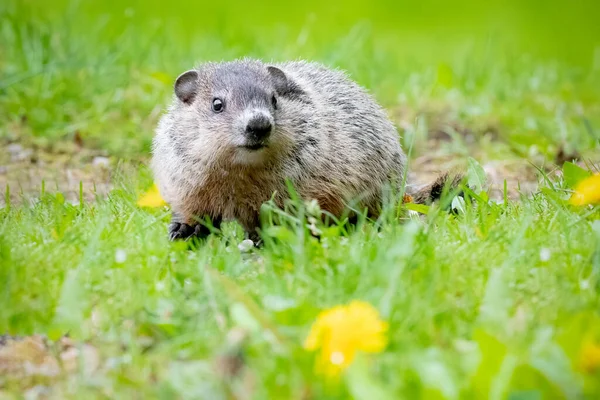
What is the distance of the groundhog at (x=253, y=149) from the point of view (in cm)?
436

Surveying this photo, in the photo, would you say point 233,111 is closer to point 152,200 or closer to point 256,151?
point 256,151

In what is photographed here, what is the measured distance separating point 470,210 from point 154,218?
1.63m

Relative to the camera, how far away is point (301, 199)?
4.44m

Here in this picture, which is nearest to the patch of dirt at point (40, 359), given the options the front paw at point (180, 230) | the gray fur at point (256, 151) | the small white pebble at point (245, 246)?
the small white pebble at point (245, 246)

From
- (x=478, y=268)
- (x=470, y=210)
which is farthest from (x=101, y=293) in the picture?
(x=470, y=210)

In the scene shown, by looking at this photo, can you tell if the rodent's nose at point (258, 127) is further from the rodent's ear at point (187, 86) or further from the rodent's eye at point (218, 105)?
the rodent's ear at point (187, 86)

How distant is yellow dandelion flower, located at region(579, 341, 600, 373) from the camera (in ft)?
7.87

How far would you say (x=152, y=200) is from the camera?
482cm

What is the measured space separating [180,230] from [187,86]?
2.79ft

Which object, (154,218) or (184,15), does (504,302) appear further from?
(184,15)

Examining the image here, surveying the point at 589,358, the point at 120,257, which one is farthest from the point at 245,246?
the point at 589,358

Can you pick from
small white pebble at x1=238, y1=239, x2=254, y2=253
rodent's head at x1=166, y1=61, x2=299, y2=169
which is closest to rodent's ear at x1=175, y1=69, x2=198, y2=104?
rodent's head at x1=166, y1=61, x2=299, y2=169

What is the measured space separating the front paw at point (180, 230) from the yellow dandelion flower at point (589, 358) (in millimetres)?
2540

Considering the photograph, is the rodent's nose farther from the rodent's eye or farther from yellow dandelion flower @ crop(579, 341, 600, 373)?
yellow dandelion flower @ crop(579, 341, 600, 373)
